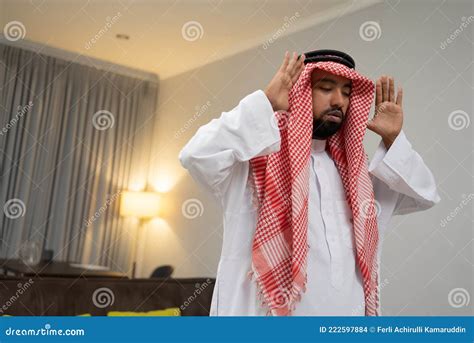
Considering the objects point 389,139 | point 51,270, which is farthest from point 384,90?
point 51,270

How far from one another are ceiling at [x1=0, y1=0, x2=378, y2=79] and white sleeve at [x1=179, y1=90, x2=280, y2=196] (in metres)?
2.50

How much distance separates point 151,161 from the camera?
19.5 feet

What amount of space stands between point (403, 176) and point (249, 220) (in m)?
0.48

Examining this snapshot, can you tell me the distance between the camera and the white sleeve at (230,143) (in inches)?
55.4

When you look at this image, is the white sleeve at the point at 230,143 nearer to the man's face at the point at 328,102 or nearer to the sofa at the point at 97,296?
the man's face at the point at 328,102

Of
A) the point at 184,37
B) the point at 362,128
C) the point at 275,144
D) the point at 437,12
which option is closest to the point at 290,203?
the point at 275,144

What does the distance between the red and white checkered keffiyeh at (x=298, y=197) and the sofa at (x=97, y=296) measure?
1.75 metres

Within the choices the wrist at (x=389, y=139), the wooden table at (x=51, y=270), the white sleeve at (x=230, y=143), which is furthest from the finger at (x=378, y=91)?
the wooden table at (x=51, y=270)

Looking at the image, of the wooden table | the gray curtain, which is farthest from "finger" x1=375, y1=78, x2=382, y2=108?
the gray curtain

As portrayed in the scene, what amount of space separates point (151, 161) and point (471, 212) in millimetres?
3640

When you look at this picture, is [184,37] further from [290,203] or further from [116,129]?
[290,203]

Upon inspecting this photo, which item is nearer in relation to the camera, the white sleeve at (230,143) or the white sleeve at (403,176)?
the white sleeve at (230,143)

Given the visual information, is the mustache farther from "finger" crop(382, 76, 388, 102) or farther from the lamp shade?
the lamp shade

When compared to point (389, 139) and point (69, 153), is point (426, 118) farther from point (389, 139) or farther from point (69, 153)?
point (69, 153)
